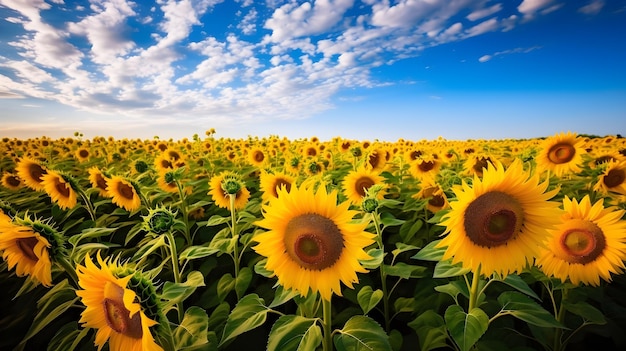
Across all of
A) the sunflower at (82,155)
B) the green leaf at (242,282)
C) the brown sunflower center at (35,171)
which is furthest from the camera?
the sunflower at (82,155)

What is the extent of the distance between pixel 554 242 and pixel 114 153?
446 inches

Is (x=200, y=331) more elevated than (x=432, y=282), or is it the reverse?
(x=200, y=331)

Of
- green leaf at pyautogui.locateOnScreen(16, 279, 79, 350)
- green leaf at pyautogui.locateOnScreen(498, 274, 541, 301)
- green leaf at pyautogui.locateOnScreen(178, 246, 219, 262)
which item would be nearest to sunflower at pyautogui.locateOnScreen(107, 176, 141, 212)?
green leaf at pyautogui.locateOnScreen(16, 279, 79, 350)

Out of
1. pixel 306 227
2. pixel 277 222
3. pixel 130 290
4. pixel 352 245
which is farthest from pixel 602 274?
pixel 130 290

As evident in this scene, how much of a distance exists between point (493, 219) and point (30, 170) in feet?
20.6

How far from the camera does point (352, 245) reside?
178cm

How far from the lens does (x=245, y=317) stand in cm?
185

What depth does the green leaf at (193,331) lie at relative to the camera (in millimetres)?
1644

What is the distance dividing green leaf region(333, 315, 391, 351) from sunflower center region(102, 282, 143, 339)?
3.18 ft

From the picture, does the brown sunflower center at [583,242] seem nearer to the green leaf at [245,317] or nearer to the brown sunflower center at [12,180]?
the green leaf at [245,317]

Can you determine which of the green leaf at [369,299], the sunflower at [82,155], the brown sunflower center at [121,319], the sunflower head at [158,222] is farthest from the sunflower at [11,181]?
the green leaf at [369,299]

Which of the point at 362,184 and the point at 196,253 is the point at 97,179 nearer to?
the point at 196,253

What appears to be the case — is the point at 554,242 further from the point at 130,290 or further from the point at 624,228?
the point at 130,290

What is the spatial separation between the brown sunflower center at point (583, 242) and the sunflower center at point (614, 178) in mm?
1999
